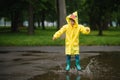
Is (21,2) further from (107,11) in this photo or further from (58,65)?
(58,65)

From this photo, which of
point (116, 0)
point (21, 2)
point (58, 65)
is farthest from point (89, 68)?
point (21, 2)

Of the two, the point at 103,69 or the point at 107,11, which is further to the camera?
the point at 107,11

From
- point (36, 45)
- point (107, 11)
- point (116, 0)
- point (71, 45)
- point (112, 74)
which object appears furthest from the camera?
point (107, 11)

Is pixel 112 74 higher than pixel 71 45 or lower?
lower

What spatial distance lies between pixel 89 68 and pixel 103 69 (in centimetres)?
57

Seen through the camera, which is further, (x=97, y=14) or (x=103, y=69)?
(x=97, y=14)

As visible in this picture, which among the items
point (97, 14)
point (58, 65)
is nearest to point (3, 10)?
point (97, 14)

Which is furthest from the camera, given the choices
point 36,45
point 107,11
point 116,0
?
point 107,11

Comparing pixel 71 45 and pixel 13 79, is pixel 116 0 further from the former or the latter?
pixel 13 79

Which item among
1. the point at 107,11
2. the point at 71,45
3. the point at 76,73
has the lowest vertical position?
the point at 76,73

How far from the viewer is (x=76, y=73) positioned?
11383mm

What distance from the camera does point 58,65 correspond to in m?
13.6

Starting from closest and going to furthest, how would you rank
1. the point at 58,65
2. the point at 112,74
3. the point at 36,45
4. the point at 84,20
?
the point at 112,74
the point at 58,65
the point at 36,45
the point at 84,20

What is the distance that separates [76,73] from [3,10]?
3478 cm
